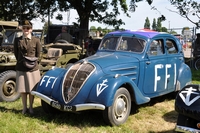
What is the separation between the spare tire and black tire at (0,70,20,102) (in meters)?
4.02

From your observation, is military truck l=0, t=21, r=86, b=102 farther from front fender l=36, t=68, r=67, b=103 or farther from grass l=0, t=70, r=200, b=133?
front fender l=36, t=68, r=67, b=103

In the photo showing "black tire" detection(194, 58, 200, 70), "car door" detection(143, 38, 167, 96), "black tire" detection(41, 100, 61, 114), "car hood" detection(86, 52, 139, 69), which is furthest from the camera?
"black tire" detection(194, 58, 200, 70)

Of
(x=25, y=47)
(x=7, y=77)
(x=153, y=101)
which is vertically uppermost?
(x=25, y=47)

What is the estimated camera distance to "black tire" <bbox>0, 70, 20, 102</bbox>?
6.04m

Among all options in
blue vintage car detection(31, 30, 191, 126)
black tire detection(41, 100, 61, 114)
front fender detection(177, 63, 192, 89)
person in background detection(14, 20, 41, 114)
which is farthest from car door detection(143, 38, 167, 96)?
person in background detection(14, 20, 41, 114)

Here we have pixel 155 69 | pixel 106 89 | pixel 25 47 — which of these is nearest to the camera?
pixel 106 89

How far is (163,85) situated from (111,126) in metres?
1.81

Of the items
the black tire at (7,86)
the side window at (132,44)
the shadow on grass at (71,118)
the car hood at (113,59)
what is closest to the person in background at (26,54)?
the shadow on grass at (71,118)

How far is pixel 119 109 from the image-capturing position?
445 cm

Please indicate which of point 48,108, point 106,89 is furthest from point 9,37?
point 106,89

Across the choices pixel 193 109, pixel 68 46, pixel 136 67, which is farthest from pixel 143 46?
pixel 68 46

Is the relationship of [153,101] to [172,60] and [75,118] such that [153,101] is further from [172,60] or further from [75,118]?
[75,118]

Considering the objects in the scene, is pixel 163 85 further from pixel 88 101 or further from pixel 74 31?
pixel 74 31

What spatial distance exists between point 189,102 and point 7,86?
4267mm
